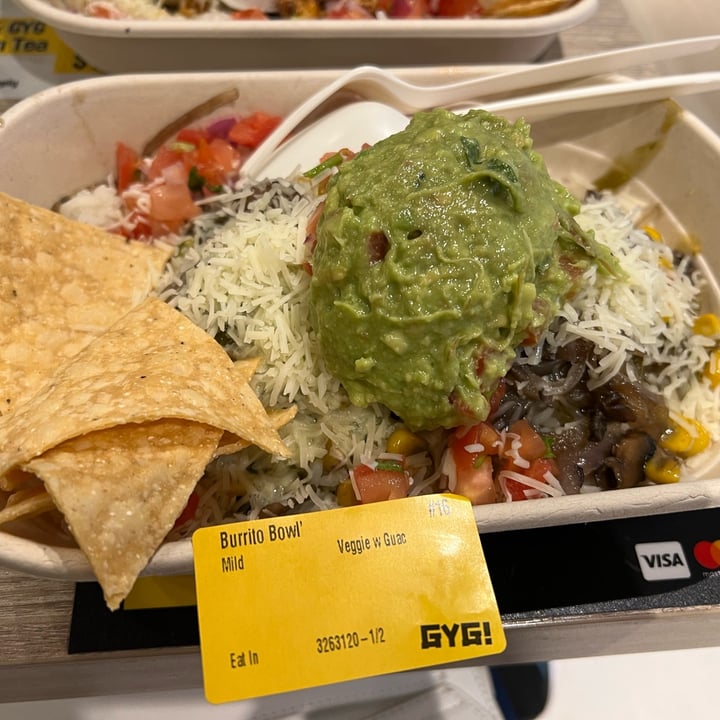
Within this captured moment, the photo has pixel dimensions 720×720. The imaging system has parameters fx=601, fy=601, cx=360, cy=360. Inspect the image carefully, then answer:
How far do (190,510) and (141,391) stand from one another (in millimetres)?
410

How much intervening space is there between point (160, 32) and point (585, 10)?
1.89 m

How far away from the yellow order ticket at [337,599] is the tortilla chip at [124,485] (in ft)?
0.44

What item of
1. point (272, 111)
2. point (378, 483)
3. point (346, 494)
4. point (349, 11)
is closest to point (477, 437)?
point (378, 483)

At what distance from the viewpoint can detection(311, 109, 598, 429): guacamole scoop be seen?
4.84 ft

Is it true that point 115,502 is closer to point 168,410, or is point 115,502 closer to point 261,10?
point 168,410

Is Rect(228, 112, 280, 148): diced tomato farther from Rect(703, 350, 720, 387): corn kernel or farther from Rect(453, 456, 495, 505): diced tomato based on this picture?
Rect(703, 350, 720, 387): corn kernel

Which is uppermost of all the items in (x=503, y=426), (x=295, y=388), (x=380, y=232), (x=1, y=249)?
(x=380, y=232)

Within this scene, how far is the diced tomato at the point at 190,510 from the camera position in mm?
1672

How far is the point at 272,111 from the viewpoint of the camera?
2391 millimetres

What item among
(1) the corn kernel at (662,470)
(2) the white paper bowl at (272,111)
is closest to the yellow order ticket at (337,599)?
(1) the corn kernel at (662,470)

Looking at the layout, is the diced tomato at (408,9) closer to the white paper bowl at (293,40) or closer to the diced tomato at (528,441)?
the white paper bowl at (293,40)

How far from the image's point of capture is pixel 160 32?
8.17 feet

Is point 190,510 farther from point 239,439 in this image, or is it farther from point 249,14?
point 249,14

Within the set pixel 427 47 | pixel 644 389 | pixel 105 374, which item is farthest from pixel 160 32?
pixel 644 389
